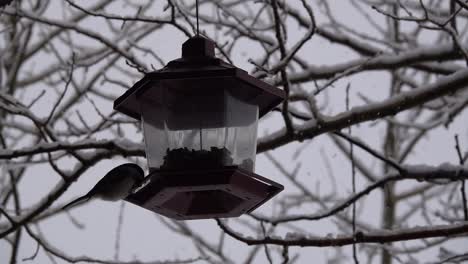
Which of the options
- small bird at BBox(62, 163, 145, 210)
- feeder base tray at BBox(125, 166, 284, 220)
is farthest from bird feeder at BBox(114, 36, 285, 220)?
small bird at BBox(62, 163, 145, 210)

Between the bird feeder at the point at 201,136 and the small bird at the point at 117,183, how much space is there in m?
0.84

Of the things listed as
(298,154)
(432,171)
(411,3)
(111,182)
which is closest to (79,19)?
(298,154)

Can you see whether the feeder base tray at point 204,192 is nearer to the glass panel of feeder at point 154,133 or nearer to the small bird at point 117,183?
the glass panel of feeder at point 154,133

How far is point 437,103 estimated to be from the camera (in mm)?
7102

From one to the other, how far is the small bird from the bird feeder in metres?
0.84

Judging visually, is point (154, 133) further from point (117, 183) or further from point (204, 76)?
point (117, 183)

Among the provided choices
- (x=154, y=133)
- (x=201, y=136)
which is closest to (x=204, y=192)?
(x=201, y=136)

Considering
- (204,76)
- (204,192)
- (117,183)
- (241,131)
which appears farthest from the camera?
(117,183)

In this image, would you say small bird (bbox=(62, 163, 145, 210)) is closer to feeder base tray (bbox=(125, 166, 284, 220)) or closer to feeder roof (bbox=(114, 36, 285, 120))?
feeder base tray (bbox=(125, 166, 284, 220))

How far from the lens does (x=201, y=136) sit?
2.96 metres

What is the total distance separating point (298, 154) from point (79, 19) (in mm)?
3619

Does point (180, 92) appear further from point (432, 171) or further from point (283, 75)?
point (432, 171)

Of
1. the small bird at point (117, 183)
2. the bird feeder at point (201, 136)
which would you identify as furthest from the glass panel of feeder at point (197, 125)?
the small bird at point (117, 183)

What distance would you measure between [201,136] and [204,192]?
0.22 meters
